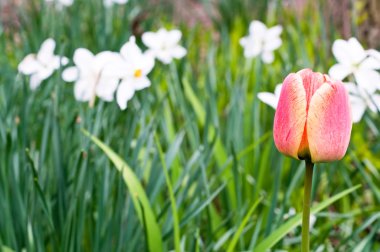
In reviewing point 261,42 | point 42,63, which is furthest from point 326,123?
point 261,42

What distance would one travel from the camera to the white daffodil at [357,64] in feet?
4.83

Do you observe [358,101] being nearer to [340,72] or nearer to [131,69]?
[340,72]

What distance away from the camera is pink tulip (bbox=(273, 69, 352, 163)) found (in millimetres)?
966

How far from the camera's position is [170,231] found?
5.10 ft

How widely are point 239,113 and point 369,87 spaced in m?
0.70

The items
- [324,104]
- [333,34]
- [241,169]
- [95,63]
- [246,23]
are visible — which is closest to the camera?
[324,104]

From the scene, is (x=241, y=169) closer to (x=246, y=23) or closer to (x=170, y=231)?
(x=170, y=231)

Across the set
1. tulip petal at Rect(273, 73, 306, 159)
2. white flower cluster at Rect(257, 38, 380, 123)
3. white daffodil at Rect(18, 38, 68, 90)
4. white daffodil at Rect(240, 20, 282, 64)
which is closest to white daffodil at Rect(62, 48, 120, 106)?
white daffodil at Rect(18, 38, 68, 90)

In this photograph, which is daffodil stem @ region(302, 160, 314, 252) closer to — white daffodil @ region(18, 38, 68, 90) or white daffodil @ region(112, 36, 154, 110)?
white daffodil @ region(112, 36, 154, 110)

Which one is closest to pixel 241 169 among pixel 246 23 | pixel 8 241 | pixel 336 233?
pixel 336 233

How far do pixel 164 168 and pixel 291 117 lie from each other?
523 millimetres

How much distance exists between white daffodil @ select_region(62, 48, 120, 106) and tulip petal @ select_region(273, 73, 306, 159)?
65cm

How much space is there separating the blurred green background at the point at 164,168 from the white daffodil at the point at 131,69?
0.15 metres

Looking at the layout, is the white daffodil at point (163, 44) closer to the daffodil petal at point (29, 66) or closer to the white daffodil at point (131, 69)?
the daffodil petal at point (29, 66)
